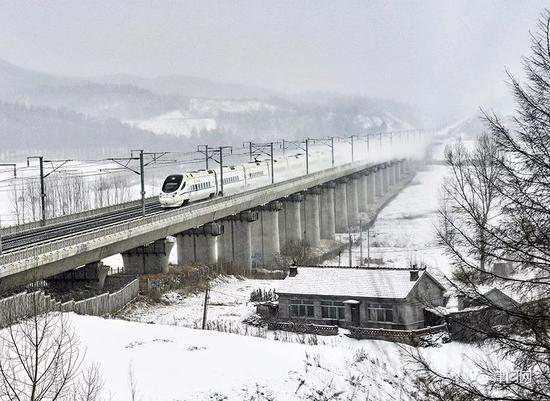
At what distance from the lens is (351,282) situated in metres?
41.0

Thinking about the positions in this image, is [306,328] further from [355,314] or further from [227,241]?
[227,241]

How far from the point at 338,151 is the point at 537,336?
148 metres

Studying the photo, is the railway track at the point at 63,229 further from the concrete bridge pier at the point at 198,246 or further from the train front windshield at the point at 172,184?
the concrete bridge pier at the point at 198,246

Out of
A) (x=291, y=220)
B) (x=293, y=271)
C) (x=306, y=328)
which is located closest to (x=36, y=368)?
(x=306, y=328)

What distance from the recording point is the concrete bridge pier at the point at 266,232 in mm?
82875

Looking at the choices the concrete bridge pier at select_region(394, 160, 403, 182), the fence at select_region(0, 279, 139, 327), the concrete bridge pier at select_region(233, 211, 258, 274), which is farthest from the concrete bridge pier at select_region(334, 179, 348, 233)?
the fence at select_region(0, 279, 139, 327)

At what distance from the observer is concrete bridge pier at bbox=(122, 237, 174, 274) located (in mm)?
54750

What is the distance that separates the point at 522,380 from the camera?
13078mm

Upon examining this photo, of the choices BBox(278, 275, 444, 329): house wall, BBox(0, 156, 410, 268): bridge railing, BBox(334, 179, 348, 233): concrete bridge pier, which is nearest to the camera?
BBox(0, 156, 410, 268): bridge railing

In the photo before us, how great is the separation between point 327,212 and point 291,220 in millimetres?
17383

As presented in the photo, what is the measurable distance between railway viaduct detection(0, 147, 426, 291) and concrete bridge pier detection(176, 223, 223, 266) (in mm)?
90

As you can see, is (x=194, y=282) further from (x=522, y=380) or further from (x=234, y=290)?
(x=522, y=380)

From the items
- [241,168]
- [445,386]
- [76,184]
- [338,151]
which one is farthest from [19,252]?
[338,151]

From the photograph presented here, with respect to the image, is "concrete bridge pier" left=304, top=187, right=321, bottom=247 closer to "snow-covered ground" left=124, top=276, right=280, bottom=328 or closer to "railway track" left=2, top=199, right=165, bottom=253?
"railway track" left=2, top=199, right=165, bottom=253
